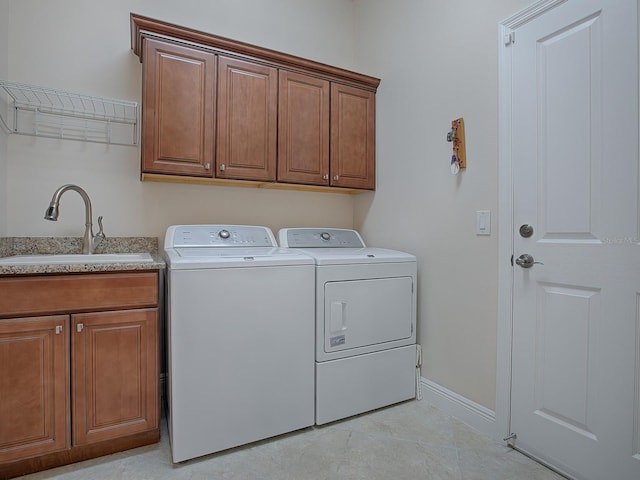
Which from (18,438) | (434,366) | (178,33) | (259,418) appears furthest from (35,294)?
(434,366)

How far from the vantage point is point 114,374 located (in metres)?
1.58

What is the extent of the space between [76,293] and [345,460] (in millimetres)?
1396

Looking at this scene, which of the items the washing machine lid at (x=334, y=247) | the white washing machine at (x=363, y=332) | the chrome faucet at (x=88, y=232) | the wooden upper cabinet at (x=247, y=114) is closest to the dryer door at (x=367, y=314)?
the white washing machine at (x=363, y=332)

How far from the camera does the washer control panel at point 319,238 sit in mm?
2381

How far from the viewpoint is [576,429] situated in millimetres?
1461

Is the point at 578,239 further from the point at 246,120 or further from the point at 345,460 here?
the point at 246,120

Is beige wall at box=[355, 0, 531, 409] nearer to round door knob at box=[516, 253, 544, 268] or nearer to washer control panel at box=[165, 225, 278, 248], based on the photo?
round door knob at box=[516, 253, 544, 268]

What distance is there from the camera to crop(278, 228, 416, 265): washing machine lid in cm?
195

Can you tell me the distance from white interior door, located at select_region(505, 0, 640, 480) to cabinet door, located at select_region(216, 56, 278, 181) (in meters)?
1.34

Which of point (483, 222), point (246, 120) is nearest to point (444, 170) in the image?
point (483, 222)

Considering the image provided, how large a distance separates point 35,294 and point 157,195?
3.10ft

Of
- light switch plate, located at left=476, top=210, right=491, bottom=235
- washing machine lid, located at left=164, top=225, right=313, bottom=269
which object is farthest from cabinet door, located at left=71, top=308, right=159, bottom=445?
light switch plate, located at left=476, top=210, right=491, bottom=235

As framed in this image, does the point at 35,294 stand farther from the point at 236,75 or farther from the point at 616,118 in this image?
the point at 616,118

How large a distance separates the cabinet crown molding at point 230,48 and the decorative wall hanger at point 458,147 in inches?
34.4
